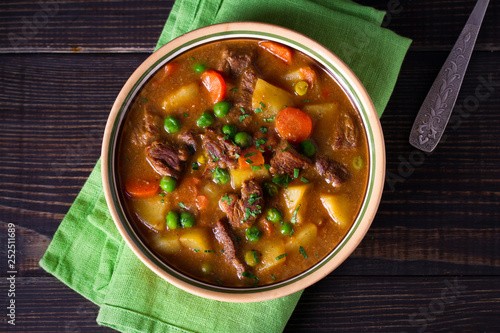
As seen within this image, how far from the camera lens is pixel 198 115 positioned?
3.26m

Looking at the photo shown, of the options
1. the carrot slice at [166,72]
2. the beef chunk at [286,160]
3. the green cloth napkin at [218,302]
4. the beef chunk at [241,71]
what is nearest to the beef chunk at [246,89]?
the beef chunk at [241,71]

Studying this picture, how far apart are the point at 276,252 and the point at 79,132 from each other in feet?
7.58

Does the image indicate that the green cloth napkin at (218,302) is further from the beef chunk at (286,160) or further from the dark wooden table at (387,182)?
the beef chunk at (286,160)

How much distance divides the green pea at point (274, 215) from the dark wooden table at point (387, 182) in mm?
1096

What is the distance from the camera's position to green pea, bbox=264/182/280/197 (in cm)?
320

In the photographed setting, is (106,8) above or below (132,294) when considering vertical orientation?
above

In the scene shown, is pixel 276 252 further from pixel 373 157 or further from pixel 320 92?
pixel 320 92

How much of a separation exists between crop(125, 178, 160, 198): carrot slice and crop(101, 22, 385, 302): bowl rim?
0.14 meters

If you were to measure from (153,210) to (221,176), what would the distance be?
64cm

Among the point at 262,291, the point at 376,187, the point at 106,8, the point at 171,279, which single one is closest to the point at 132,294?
the point at 171,279

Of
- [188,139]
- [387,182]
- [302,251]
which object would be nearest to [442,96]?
[387,182]

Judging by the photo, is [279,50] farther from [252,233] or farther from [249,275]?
[249,275]

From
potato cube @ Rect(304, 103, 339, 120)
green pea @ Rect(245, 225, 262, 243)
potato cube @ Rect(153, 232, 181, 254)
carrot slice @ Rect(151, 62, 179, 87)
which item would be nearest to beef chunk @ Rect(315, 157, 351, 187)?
potato cube @ Rect(304, 103, 339, 120)

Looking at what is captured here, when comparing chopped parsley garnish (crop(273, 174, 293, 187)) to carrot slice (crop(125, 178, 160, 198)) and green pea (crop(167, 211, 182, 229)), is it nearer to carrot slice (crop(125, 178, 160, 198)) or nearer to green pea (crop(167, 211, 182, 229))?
green pea (crop(167, 211, 182, 229))
